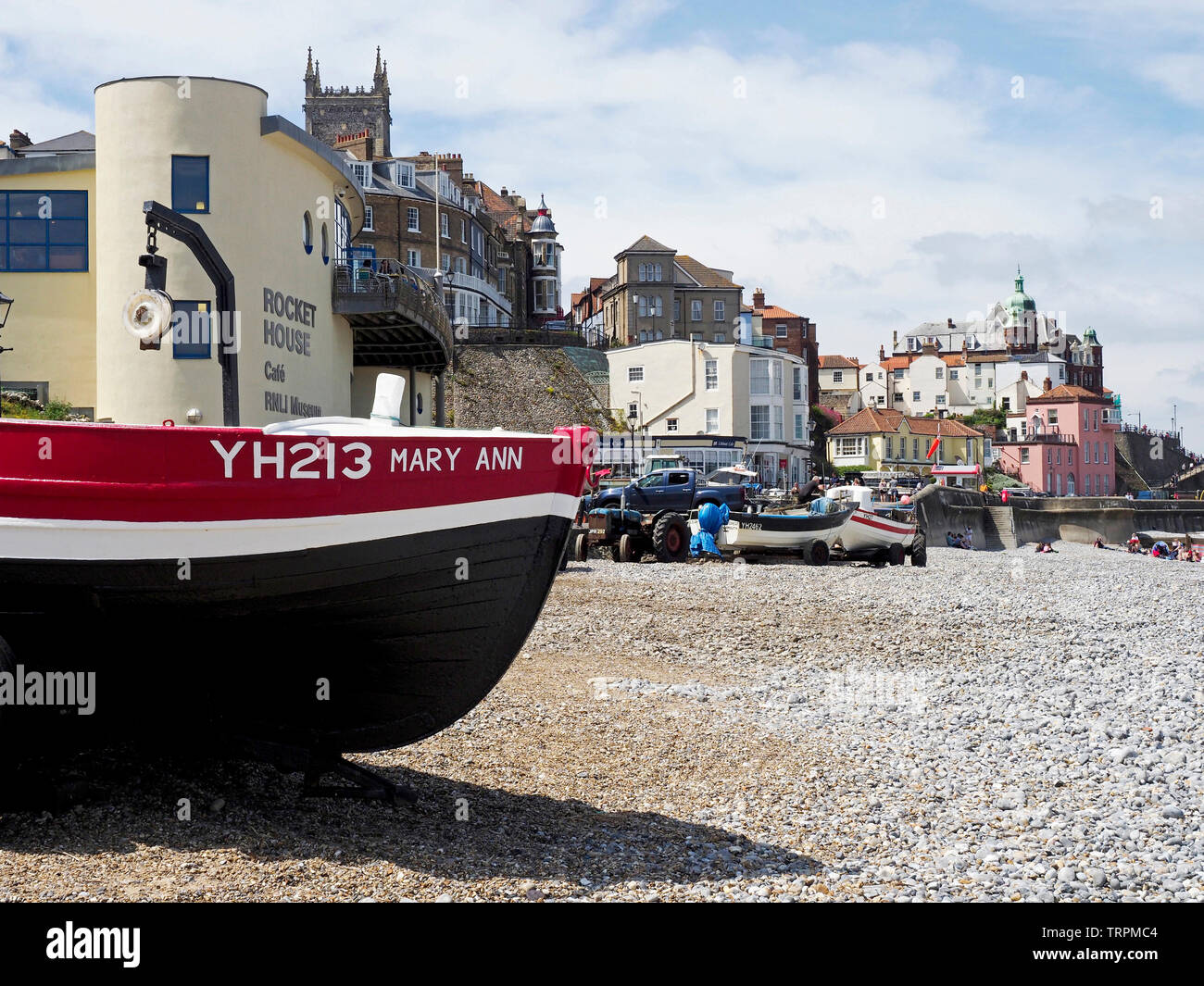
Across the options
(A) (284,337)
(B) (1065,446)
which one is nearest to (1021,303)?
(B) (1065,446)

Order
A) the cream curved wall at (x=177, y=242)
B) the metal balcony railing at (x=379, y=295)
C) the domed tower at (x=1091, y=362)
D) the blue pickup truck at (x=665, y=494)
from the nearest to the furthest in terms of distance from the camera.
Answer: the cream curved wall at (x=177, y=242), the metal balcony railing at (x=379, y=295), the blue pickup truck at (x=665, y=494), the domed tower at (x=1091, y=362)

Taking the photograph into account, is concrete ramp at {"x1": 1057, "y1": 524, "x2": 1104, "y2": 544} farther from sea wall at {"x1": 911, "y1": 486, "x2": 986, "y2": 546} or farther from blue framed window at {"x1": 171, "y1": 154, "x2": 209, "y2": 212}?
blue framed window at {"x1": 171, "y1": 154, "x2": 209, "y2": 212}

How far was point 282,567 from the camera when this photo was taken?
6.63 metres

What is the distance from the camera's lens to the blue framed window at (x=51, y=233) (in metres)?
20.0

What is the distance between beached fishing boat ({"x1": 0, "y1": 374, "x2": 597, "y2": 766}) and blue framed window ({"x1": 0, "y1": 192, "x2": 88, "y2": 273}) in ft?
51.0

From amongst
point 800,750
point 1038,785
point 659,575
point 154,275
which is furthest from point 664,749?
point 659,575

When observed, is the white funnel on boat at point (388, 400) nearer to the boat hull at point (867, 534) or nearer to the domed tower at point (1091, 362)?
the boat hull at point (867, 534)

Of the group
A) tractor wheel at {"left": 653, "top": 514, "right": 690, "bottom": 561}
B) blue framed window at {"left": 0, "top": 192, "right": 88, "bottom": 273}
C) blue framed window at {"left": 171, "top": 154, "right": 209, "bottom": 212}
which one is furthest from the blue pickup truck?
blue framed window at {"left": 0, "top": 192, "right": 88, "bottom": 273}

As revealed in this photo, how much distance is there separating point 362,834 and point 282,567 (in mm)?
1701

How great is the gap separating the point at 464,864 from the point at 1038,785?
16.6 ft

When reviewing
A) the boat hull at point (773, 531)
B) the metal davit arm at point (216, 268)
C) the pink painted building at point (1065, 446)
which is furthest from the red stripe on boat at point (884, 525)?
the pink painted building at point (1065, 446)

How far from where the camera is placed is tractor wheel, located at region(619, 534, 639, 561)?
24.3 meters

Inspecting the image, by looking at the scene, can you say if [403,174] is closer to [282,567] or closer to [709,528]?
[709,528]

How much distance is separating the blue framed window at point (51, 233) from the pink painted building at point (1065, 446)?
86.9 m
